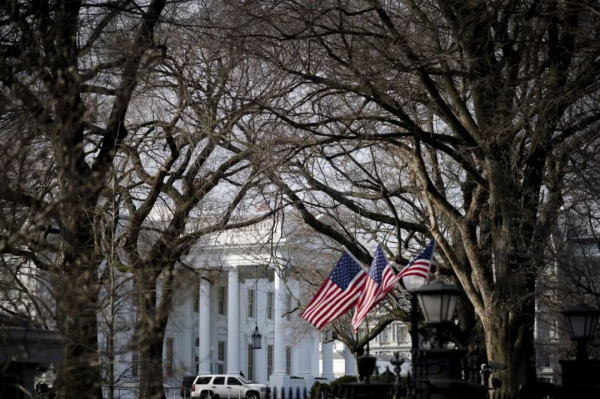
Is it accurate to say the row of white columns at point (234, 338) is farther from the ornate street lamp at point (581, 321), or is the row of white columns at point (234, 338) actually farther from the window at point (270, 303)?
the ornate street lamp at point (581, 321)

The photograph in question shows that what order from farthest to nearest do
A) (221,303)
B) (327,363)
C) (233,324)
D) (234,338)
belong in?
(327,363) < (221,303) < (233,324) < (234,338)

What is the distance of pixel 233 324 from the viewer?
215 feet

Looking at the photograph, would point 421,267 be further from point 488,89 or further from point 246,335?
→ point 246,335

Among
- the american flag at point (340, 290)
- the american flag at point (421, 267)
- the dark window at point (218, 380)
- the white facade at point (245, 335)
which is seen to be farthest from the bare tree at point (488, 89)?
the white facade at point (245, 335)

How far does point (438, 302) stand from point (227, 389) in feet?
136

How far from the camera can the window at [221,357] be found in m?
69.0

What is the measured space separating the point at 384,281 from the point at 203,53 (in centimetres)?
635

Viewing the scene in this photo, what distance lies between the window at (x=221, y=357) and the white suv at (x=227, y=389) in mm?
14733

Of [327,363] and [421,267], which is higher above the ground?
[421,267]

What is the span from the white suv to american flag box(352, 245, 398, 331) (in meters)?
35.4

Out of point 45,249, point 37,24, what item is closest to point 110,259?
point 45,249

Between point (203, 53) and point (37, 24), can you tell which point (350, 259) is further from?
point (37, 24)

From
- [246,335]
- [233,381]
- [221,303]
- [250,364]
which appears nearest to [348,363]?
[250,364]

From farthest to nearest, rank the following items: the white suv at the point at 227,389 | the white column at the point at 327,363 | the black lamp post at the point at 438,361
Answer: the white column at the point at 327,363
the white suv at the point at 227,389
the black lamp post at the point at 438,361
